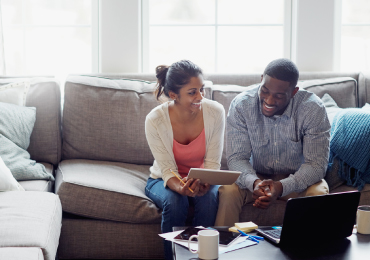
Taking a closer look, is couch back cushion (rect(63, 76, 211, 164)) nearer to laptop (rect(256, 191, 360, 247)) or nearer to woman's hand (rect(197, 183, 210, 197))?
woman's hand (rect(197, 183, 210, 197))

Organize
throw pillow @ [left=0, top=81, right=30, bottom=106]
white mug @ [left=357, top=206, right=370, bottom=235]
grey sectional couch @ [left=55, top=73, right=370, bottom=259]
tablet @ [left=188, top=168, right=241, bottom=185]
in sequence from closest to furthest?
white mug @ [left=357, top=206, right=370, bottom=235] < tablet @ [left=188, top=168, right=241, bottom=185] < grey sectional couch @ [left=55, top=73, right=370, bottom=259] < throw pillow @ [left=0, top=81, right=30, bottom=106]

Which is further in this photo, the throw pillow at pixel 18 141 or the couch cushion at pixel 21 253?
the throw pillow at pixel 18 141

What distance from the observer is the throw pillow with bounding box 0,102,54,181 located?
223 cm

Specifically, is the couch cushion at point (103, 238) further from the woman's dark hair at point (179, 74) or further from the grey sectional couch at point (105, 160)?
the woman's dark hair at point (179, 74)

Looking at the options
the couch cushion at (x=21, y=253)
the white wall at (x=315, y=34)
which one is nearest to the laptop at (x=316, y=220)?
the couch cushion at (x=21, y=253)

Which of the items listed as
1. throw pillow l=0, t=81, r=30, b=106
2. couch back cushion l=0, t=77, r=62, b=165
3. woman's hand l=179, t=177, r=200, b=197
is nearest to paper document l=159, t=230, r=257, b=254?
woman's hand l=179, t=177, r=200, b=197

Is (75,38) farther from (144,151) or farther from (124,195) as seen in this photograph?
(124,195)

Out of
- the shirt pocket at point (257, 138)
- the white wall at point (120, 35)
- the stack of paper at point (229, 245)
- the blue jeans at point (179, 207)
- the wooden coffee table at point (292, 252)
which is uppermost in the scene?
the white wall at point (120, 35)

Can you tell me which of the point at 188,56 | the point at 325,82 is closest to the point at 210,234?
the point at 325,82

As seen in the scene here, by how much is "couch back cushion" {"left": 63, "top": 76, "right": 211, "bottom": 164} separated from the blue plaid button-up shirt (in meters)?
0.59

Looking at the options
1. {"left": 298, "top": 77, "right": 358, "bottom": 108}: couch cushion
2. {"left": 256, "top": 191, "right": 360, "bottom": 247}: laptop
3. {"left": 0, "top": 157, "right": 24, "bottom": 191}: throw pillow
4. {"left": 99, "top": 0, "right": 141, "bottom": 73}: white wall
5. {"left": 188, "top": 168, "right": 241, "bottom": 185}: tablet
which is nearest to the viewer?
{"left": 256, "top": 191, "right": 360, "bottom": 247}: laptop

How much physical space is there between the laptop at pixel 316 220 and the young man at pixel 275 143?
1.51 ft

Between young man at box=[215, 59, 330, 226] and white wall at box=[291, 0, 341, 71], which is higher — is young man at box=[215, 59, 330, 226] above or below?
below

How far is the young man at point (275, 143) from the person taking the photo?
2057mm
